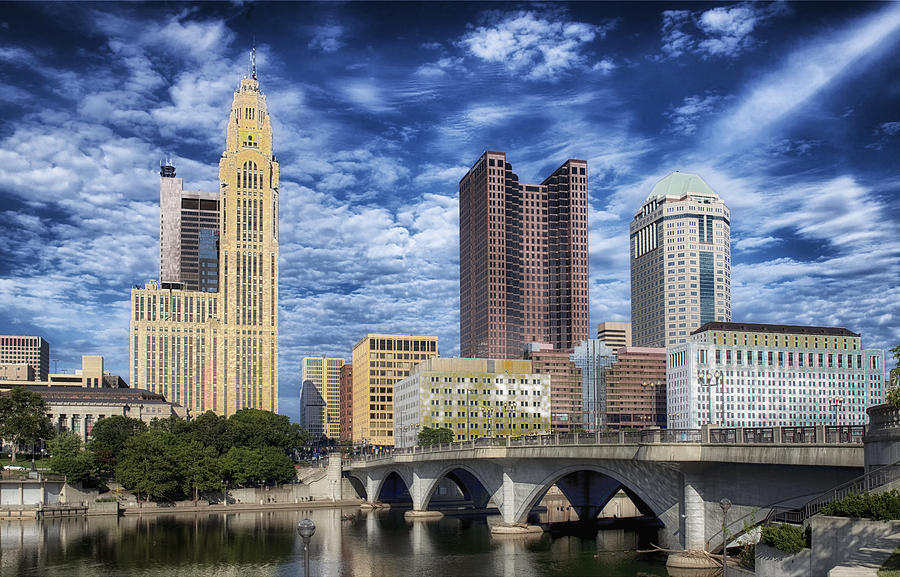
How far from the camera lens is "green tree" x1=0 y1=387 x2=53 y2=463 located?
149 meters

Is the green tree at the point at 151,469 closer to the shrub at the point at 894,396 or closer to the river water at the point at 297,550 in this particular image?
the river water at the point at 297,550

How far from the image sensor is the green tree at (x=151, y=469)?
441 feet

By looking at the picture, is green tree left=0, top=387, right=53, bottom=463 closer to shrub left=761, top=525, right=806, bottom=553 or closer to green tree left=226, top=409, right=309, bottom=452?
green tree left=226, top=409, right=309, bottom=452

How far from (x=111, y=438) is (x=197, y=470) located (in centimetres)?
3068

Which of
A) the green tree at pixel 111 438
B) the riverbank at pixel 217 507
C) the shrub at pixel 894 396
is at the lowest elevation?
the riverbank at pixel 217 507

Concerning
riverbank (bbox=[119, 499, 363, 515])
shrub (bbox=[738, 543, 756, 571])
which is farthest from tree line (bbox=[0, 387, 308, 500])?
shrub (bbox=[738, 543, 756, 571])

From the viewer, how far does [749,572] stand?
4778cm

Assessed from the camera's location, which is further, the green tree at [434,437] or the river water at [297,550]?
the green tree at [434,437]

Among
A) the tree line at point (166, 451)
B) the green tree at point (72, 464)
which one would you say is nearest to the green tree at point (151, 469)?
the tree line at point (166, 451)

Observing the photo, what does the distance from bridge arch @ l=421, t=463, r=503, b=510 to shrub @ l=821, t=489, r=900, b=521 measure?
6154 centimetres

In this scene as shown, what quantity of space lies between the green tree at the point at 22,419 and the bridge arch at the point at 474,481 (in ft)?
236

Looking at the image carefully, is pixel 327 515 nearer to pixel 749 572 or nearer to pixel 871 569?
pixel 749 572

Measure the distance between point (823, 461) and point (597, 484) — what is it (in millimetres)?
63458

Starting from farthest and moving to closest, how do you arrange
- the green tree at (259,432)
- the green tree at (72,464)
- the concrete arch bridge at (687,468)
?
the green tree at (259,432) → the green tree at (72,464) → the concrete arch bridge at (687,468)
